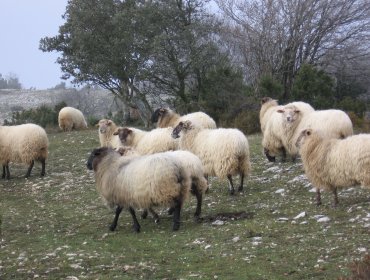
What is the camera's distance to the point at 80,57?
3041 centimetres

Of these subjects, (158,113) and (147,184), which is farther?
(158,113)

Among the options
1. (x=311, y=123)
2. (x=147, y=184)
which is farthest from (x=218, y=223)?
(x=311, y=123)

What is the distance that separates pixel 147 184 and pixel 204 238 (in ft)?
4.55

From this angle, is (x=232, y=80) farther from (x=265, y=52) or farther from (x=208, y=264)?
(x=208, y=264)

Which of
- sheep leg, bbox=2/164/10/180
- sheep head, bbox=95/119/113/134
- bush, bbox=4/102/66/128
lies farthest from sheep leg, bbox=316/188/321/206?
bush, bbox=4/102/66/128

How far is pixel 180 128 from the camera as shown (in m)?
13.1

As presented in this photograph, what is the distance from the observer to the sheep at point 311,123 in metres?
13.1

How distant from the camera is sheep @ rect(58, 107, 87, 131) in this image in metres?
31.0

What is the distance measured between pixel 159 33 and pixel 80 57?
14.9ft

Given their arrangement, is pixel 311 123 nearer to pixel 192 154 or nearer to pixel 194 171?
pixel 192 154

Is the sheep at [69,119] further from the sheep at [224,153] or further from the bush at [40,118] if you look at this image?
the sheep at [224,153]

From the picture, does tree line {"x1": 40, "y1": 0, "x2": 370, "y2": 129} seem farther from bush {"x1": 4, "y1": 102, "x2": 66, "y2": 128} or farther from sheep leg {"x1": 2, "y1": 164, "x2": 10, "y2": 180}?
sheep leg {"x1": 2, "y1": 164, "x2": 10, "y2": 180}

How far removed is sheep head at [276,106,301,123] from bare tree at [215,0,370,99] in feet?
47.7

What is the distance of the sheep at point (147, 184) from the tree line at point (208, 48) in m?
16.7
